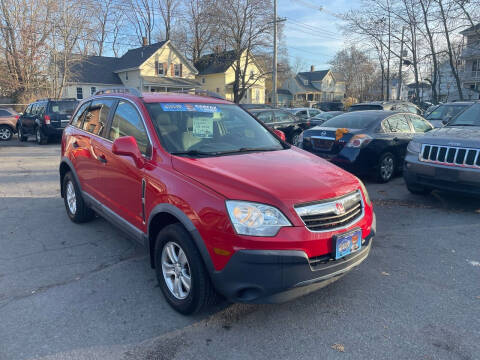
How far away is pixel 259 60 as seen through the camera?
3812 centimetres

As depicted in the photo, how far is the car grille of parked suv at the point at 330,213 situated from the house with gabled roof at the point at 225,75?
125ft

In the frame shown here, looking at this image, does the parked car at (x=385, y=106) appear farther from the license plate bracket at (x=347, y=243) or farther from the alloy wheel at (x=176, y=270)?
the alloy wheel at (x=176, y=270)

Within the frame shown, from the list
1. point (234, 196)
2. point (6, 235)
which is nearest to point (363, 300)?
point (234, 196)

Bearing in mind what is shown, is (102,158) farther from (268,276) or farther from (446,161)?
(446,161)

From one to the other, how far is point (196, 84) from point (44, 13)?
19.3 meters

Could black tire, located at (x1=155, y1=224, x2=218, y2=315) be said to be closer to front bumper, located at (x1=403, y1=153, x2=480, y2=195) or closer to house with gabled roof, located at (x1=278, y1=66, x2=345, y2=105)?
front bumper, located at (x1=403, y1=153, x2=480, y2=195)

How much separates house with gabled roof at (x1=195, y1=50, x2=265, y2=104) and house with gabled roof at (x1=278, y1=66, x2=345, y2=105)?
69.7ft

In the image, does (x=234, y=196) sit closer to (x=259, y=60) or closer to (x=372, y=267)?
(x=372, y=267)

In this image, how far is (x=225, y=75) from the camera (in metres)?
45.5

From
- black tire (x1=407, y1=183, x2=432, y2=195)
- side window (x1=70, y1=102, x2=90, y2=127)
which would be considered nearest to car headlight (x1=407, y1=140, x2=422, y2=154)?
black tire (x1=407, y1=183, x2=432, y2=195)

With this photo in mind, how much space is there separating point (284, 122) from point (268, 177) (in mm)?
10783

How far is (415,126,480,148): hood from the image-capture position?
5377mm

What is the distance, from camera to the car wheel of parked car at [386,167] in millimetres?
7621

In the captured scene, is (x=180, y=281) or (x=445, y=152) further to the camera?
(x=445, y=152)
